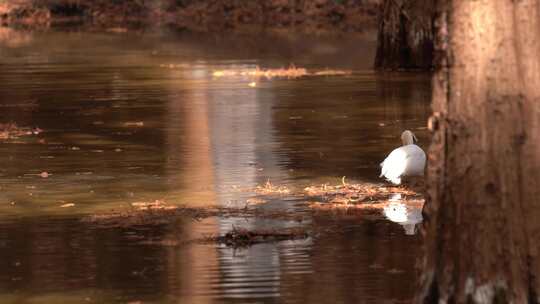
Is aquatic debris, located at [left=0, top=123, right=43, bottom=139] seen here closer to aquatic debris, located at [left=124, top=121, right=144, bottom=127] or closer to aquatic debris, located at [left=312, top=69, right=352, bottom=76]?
aquatic debris, located at [left=124, top=121, right=144, bottom=127]

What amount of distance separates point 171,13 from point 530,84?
2392 inches

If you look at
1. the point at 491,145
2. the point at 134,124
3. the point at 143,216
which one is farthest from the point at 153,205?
the point at 134,124

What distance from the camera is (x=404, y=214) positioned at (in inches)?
529

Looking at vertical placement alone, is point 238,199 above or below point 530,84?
below

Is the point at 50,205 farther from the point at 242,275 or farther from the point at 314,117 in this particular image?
the point at 314,117

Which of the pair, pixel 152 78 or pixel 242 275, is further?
pixel 152 78

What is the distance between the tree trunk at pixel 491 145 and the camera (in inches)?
331

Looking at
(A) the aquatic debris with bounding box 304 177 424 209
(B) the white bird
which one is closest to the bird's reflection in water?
(A) the aquatic debris with bounding box 304 177 424 209

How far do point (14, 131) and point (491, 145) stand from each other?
45.6 feet

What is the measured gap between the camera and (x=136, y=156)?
60.3 feet

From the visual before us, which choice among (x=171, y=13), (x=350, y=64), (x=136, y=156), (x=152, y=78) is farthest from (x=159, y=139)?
(x=171, y=13)

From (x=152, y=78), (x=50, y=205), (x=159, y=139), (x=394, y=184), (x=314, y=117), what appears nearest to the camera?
(x=50, y=205)

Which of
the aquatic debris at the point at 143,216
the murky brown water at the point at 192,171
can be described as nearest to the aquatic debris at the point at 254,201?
the murky brown water at the point at 192,171

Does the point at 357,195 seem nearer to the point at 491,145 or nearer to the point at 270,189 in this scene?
the point at 270,189
